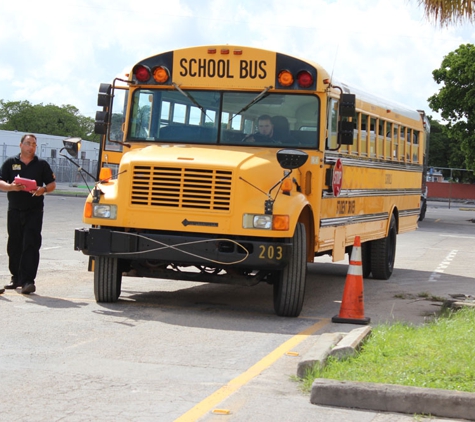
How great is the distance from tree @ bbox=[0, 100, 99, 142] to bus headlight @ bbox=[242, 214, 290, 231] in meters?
127

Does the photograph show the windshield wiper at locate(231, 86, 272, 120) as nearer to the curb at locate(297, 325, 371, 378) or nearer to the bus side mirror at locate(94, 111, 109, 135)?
the bus side mirror at locate(94, 111, 109, 135)

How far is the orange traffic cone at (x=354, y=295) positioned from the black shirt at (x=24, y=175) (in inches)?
144

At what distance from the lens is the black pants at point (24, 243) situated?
11.1 metres

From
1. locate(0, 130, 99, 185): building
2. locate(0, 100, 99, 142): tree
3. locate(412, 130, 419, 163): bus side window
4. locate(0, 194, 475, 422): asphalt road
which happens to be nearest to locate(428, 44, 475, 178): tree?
locate(0, 130, 99, 185): building

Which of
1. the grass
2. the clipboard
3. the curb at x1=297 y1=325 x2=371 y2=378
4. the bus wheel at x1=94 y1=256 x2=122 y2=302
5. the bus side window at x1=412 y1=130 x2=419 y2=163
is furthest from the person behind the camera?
the bus side window at x1=412 y1=130 x2=419 y2=163

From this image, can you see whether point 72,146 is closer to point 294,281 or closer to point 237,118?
point 237,118

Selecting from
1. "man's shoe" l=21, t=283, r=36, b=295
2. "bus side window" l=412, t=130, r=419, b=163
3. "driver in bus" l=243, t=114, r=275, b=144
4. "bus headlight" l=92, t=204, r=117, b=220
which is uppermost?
"bus side window" l=412, t=130, r=419, b=163

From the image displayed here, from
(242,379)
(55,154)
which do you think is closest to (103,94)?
(242,379)

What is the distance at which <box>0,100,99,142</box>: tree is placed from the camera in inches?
5364

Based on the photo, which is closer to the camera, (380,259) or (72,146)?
(72,146)

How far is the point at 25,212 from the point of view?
11.2m

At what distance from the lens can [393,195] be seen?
633 inches

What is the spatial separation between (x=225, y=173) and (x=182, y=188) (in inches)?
18.1

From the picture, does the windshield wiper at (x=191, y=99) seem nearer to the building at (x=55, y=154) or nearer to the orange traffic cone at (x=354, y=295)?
the orange traffic cone at (x=354, y=295)
